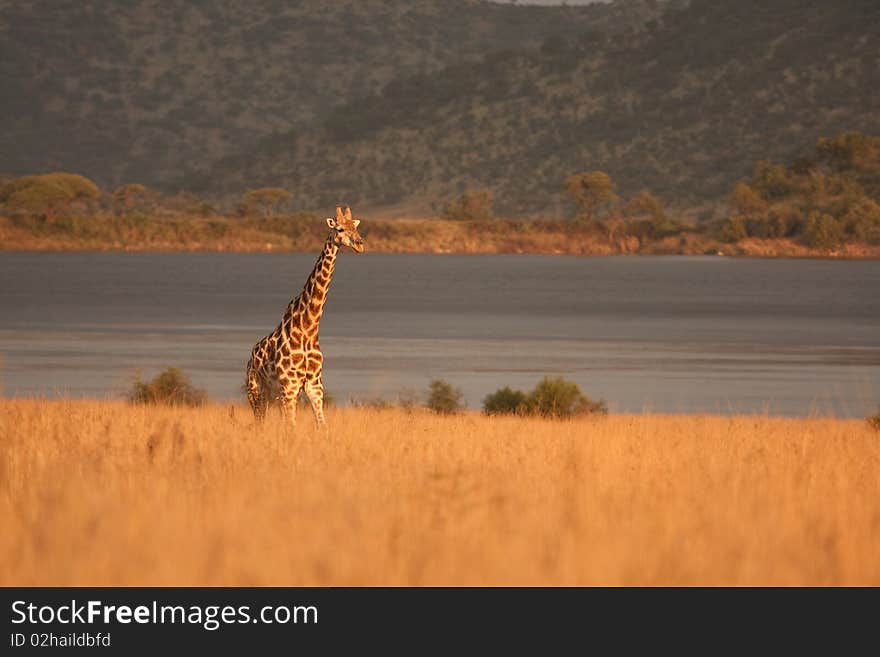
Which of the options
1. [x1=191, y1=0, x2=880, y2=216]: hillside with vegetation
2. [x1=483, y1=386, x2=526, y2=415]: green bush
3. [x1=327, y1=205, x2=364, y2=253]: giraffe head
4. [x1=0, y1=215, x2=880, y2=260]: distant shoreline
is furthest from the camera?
[x1=191, y1=0, x2=880, y2=216]: hillside with vegetation

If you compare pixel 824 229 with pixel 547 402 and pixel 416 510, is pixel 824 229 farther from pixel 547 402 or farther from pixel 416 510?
pixel 416 510

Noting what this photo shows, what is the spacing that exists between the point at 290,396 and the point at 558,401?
9.16m

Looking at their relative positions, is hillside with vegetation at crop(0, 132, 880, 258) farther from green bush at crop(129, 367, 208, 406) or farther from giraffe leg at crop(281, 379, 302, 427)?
giraffe leg at crop(281, 379, 302, 427)

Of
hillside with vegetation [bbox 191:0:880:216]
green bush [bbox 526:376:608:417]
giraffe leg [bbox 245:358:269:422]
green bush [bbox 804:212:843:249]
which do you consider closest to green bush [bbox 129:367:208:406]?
green bush [bbox 526:376:608:417]

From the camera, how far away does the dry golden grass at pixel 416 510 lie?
7711 mm

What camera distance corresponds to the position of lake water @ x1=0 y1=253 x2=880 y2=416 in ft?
114

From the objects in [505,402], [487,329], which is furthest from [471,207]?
[505,402]

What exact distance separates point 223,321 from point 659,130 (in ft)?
336

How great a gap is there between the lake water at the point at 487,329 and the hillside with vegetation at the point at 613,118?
1039 inches

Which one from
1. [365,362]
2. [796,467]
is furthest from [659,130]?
[796,467]

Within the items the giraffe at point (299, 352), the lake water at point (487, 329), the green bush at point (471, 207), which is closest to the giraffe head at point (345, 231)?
the giraffe at point (299, 352)

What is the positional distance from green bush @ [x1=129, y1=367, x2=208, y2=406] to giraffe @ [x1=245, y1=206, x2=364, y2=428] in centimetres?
814

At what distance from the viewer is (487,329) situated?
204 feet

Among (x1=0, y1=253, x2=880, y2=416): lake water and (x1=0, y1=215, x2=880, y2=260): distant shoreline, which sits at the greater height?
(x1=0, y1=215, x2=880, y2=260): distant shoreline
